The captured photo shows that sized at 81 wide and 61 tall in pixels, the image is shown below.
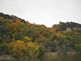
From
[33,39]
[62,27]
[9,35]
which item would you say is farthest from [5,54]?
[62,27]

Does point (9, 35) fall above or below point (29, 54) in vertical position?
above

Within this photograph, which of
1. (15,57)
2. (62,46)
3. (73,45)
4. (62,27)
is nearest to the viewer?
(15,57)

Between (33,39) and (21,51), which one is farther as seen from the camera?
(33,39)

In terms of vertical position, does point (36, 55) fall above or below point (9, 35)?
below

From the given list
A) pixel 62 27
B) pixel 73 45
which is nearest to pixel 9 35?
pixel 73 45

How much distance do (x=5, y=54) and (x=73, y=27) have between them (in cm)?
8293

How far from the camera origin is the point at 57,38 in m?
81.8

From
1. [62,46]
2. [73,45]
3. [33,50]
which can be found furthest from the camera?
[73,45]

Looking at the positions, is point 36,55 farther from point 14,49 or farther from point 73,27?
point 73,27

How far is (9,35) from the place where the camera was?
72.3 meters

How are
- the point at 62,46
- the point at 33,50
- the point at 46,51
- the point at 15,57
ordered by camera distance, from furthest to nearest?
1. the point at 62,46
2. the point at 46,51
3. the point at 33,50
4. the point at 15,57

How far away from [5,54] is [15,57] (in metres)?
2.86

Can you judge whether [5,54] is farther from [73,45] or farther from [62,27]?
[62,27]

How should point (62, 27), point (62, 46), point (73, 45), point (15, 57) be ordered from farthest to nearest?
point (62, 27), point (73, 45), point (62, 46), point (15, 57)
